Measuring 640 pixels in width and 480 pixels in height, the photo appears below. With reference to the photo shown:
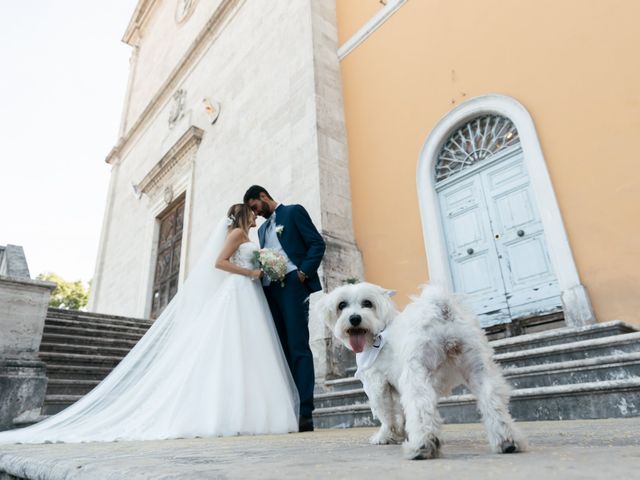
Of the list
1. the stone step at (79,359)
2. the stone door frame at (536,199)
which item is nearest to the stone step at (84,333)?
the stone step at (79,359)

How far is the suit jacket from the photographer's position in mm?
3291

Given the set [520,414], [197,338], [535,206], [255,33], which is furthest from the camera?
[255,33]

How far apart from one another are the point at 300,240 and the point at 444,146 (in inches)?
130

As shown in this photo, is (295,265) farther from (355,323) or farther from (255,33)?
(255,33)

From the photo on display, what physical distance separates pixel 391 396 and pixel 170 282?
920cm

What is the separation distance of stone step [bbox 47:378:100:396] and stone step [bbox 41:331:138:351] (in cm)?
109

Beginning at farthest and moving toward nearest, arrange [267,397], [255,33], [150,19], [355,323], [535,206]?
[150,19] → [255,33] → [535,206] → [267,397] → [355,323]

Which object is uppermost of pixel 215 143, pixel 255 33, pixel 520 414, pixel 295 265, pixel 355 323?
pixel 255 33

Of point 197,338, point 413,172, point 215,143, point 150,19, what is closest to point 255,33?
point 215,143

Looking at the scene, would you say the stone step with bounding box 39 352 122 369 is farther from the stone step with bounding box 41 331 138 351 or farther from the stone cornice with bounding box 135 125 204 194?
the stone cornice with bounding box 135 125 204 194

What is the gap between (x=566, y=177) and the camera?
434 cm

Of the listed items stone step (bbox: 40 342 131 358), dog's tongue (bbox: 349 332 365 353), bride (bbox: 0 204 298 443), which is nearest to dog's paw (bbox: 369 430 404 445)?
dog's tongue (bbox: 349 332 365 353)

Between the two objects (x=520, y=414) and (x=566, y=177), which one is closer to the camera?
(x=520, y=414)

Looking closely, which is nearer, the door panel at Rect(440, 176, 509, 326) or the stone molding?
the door panel at Rect(440, 176, 509, 326)
